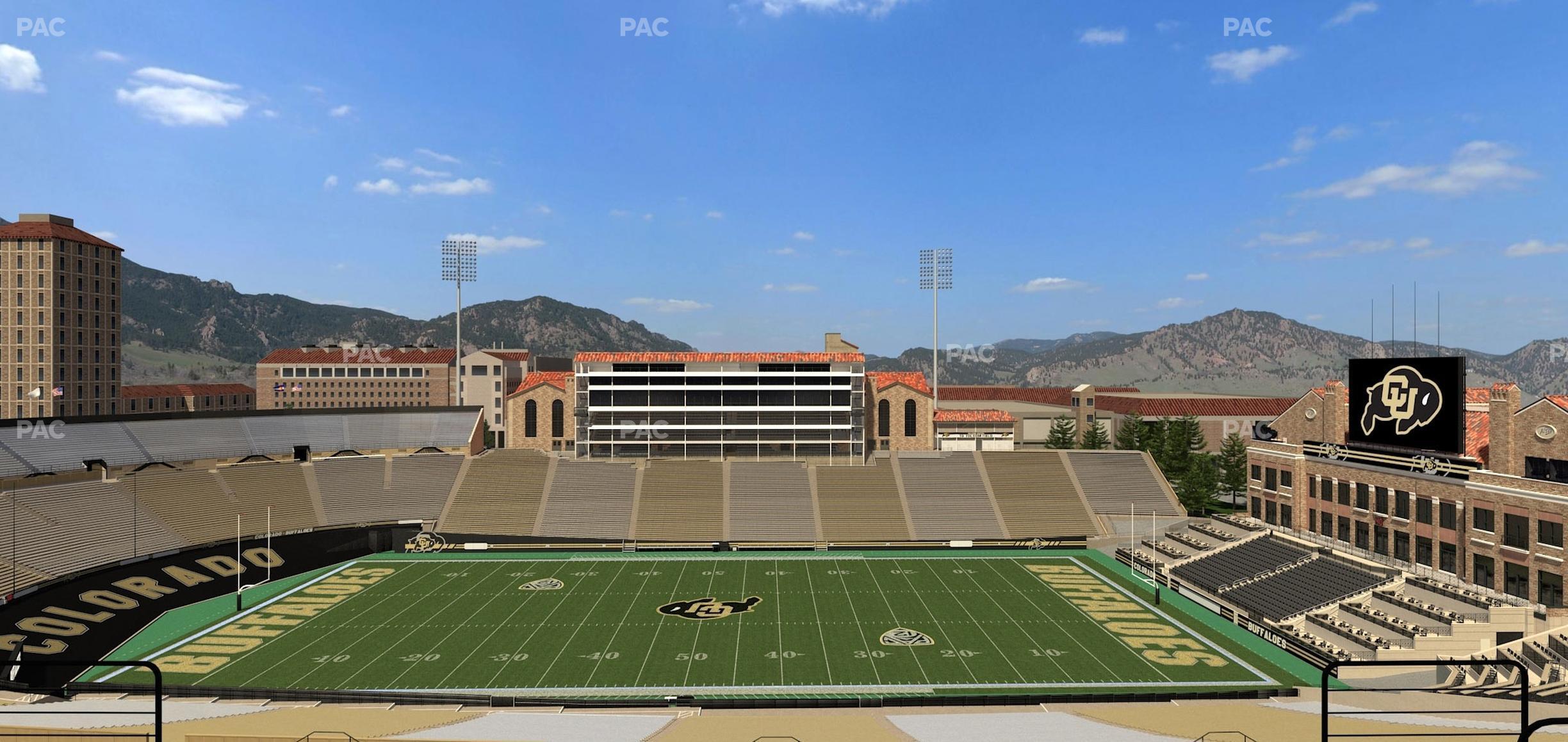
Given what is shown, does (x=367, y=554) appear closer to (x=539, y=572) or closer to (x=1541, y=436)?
(x=539, y=572)

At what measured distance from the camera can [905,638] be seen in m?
39.8

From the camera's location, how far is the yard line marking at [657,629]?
34.8 m

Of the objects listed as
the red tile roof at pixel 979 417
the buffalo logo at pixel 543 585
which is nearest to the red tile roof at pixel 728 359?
the red tile roof at pixel 979 417

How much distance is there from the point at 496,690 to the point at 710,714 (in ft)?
34.9

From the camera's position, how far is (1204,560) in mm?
52719

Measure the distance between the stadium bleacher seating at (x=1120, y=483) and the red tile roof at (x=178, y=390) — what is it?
123512 mm

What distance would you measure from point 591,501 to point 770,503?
1474 centimetres

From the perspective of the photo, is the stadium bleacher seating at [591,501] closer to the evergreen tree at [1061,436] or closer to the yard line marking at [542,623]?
the yard line marking at [542,623]

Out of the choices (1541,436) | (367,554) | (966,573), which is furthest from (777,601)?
(1541,436)

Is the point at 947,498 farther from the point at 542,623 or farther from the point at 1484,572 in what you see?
the point at 542,623

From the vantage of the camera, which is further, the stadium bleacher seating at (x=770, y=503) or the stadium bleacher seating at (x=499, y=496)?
the stadium bleacher seating at (x=770, y=503)

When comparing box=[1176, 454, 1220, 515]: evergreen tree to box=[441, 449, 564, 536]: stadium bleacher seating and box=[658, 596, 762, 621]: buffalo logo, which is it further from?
box=[441, 449, 564, 536]: stadium bleacher seating

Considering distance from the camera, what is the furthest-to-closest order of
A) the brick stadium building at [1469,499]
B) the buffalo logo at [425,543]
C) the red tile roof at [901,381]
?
the red tile roof at [901,381], the buffalo logo at [425,543], the brick stadium building at [1469,499]

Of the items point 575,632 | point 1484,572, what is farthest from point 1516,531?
point 575,632
